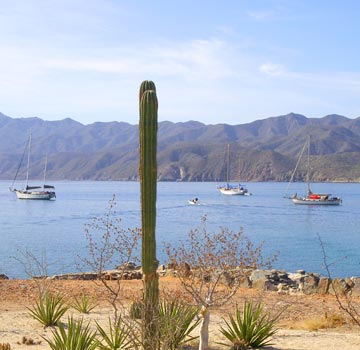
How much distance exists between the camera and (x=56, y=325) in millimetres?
10836

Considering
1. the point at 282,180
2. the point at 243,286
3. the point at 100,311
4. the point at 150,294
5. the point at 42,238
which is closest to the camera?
the point at 150,294

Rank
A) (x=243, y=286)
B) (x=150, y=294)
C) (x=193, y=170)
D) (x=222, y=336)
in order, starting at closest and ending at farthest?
1. (x=150, y=294)
2. (x=222, y=336)
3. (x=243, y=286)
4. (x=193, y=170)

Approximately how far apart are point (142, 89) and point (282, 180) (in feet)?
561

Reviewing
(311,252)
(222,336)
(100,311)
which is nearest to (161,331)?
(222,336)

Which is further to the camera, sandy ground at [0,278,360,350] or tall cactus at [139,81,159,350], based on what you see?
sandy ground at [0,278,360,350]

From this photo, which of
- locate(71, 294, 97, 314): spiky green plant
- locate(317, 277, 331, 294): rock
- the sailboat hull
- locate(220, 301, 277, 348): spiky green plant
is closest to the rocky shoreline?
locate(317, 277, 331, 294): rock

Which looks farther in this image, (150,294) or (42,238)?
(42,238)

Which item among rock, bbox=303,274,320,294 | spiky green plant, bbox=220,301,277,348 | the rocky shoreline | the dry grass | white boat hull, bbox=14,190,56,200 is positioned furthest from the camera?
white boat hull, bbox=14,190,56,200

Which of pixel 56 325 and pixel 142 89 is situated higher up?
pixel 142 89

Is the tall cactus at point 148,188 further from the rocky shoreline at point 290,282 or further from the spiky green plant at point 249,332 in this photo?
the rocky shoreline at point 290,282

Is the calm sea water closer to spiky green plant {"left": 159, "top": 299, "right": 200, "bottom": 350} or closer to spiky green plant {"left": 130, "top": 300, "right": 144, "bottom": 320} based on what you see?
spiky green plant {"left": 130, "top": 300, "right": 144, "bottom": 320}

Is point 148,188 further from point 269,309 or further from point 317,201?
point 317,201

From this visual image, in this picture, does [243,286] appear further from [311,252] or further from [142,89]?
[311,252]

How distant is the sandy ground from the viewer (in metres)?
9.54
